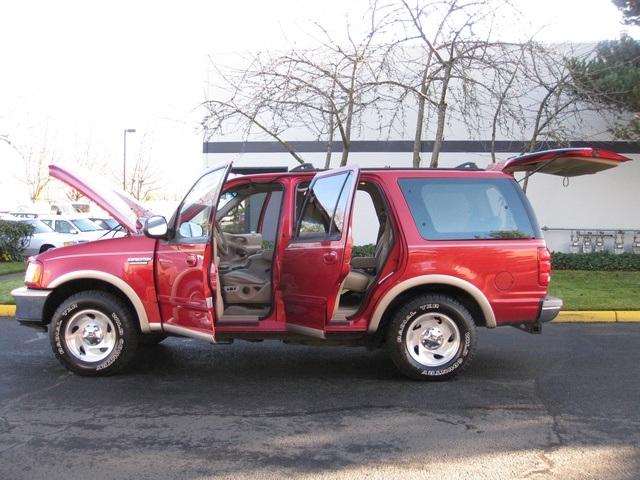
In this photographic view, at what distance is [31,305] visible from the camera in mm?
5824

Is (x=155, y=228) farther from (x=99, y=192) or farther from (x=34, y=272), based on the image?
(x=34, y=272)

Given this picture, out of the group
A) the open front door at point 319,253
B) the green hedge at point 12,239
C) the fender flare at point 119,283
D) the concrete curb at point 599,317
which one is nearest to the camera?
the open front door at point 319,253

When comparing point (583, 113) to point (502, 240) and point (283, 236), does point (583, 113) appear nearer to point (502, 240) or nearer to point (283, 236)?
point (502, 240)

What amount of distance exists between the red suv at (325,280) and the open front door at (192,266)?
1 cm

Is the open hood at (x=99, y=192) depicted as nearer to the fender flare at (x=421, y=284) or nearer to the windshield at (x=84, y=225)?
the fender flare at (x=421, y=284)

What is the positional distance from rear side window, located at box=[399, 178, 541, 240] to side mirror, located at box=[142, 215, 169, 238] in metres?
2.25

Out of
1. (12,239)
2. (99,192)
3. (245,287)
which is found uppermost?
(99,192)

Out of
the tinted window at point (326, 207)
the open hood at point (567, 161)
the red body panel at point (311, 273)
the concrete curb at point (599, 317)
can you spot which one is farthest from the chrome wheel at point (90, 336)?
the concrete curb at point (599, 317)

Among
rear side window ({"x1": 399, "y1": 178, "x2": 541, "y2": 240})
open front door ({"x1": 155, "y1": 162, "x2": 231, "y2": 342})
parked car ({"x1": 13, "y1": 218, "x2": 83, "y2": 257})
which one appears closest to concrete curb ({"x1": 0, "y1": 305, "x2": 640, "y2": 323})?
rear side window ({"x1": 399, "y1": 178, "x2": 541, "y2": 240})

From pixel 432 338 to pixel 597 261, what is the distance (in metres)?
10.2

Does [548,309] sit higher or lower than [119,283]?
lower

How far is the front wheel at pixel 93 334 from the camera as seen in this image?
18.9ft

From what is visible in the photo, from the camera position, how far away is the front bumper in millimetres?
5816

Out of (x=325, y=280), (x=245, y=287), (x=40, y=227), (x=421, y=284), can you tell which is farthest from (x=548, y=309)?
(x=40, y=227)
